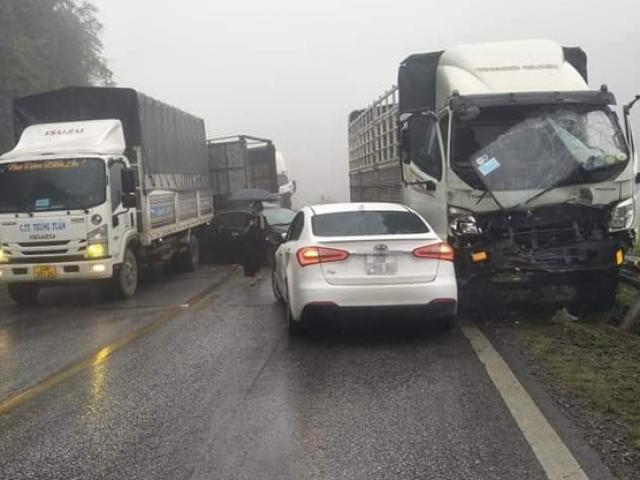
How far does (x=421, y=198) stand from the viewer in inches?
374

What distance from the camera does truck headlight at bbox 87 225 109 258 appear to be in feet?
35.9

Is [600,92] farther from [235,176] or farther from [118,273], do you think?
[235,176]

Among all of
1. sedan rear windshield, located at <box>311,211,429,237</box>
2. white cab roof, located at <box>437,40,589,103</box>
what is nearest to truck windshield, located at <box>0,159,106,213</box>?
sedan rear windshield, located at <box>311,211,429,237</box>

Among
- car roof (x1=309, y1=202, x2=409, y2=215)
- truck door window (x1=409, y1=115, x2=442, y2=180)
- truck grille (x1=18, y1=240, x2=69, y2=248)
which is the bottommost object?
truck grille (x1=18, y1=240, x2=69, y2=248)

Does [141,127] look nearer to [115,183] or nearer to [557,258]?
[115,183]

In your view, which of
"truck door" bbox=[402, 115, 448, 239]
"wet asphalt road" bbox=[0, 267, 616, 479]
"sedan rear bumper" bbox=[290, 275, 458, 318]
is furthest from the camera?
"truck door" bbox=[402, 115, 448, 239]

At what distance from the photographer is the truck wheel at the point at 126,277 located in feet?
38.2

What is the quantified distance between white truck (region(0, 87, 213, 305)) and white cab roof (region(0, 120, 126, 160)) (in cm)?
2

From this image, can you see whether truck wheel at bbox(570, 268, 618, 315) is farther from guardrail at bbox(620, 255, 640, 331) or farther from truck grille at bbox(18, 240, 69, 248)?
truck grille at bbox(18, 240, 69, 248)

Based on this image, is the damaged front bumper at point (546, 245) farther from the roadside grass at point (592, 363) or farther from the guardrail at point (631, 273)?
the roadside grass at point (592, 363)

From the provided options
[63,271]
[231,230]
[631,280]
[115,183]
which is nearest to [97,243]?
[63,271]

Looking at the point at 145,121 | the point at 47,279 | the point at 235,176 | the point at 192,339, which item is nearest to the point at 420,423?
the point at 192,339

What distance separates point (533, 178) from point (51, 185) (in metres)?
7.32

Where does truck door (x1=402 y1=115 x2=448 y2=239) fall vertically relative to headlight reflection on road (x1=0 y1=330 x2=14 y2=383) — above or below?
above
